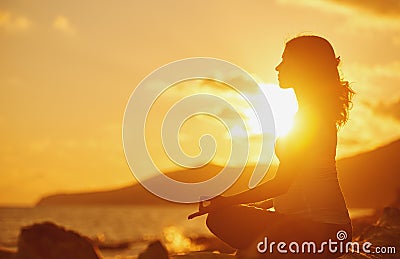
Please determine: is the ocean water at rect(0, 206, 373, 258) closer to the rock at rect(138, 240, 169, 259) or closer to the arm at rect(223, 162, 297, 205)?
the rock at rect(138, 240, 169, 259)

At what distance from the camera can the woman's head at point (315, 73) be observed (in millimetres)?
6402

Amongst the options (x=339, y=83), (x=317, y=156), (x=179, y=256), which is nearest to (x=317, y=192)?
(x=317, y=156)

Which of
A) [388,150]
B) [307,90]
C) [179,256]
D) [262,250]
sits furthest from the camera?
[388,150]

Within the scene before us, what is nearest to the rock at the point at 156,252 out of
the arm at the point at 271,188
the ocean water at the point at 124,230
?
the arm at the point at 271,188

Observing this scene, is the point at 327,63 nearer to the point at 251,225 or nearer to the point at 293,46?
the point at 293,46

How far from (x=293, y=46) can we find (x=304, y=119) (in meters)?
0.81

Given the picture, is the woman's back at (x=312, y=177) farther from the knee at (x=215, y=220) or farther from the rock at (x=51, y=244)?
the rock at (x=51, y=244)

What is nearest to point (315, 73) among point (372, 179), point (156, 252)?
point (156, 252)

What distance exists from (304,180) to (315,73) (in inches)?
46.7

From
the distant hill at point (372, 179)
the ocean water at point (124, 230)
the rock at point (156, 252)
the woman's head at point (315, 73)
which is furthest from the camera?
the distant hill at point (372, 179)

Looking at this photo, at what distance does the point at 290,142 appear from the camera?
20.1 ft

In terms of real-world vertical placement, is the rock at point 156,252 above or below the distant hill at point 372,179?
below

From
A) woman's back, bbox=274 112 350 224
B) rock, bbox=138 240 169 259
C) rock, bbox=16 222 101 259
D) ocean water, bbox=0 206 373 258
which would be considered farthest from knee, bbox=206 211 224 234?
ocean water, bbox=0 206 373 258

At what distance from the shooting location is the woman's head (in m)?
6.40
